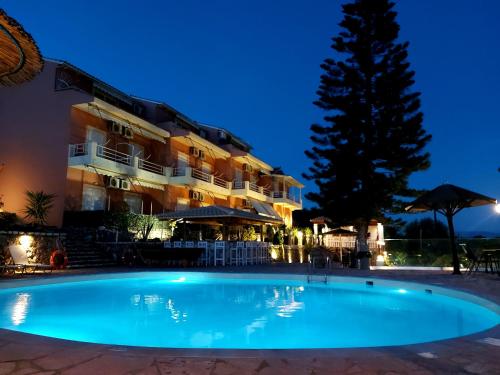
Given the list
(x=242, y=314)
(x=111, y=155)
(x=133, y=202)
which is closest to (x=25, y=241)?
(x=111, y=155)

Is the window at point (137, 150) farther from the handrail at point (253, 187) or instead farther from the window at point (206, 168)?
the handrail at point (253, 187)

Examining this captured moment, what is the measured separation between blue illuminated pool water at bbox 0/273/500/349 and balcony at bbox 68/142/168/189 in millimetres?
8246

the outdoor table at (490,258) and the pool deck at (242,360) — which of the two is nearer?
the pool deck at (242,360)

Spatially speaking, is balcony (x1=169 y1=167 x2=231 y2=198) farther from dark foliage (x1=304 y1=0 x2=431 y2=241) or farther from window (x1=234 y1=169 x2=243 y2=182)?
dark foliage (x1=304 y1=0 x2=431 y2=241)

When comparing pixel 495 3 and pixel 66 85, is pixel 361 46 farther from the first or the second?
pixel 495 3

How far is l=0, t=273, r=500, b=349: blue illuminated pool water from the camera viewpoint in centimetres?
552

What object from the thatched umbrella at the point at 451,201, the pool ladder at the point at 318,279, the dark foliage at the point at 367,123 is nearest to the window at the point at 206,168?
the dark foliage at the point at 367,123

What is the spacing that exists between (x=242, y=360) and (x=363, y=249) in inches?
561

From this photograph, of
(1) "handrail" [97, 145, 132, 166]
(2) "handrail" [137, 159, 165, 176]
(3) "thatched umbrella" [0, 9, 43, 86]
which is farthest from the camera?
(2) "handrail" [137, 159, 165, 176]

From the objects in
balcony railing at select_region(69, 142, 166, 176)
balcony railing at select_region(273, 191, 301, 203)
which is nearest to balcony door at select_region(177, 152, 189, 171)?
balcony railing at select_region(69, 142, 166, 176)

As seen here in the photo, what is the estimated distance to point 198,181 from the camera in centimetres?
2473

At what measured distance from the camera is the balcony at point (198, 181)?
23.7 meters

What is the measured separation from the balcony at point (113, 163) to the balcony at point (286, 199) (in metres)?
13.7

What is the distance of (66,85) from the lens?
19047 millimetres
